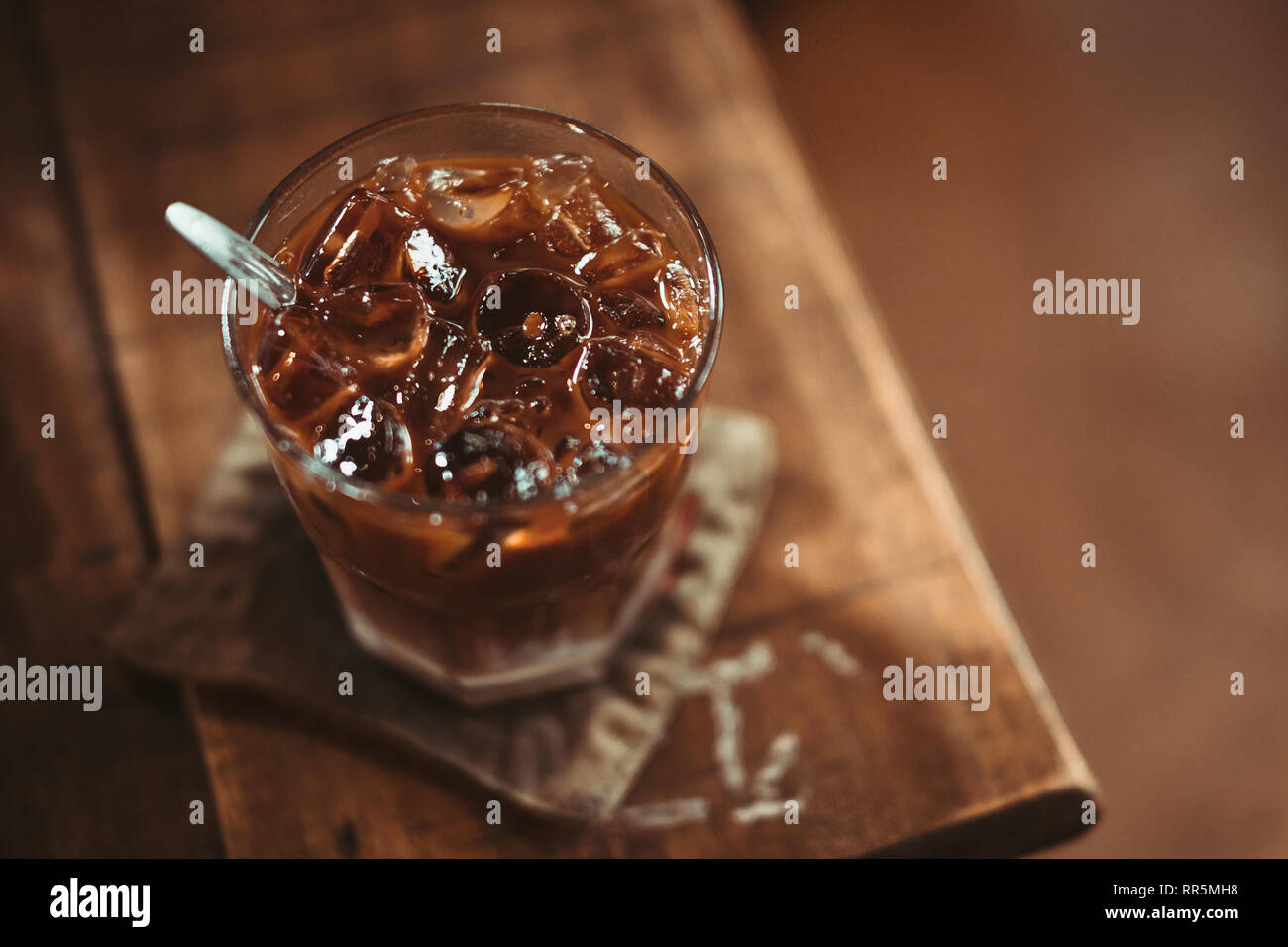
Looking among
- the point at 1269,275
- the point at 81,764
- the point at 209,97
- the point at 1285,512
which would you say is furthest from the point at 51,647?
the point at 1269,275

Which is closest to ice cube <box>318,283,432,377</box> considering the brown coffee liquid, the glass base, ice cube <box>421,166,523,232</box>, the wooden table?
the brown coffee liquid

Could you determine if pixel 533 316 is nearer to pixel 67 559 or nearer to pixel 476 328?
pixel 476 328

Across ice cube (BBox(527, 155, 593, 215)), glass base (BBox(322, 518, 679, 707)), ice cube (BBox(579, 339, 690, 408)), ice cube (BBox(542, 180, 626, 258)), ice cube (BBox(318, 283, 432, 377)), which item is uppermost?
ice cube (BBox(527, 155, 593, 215))

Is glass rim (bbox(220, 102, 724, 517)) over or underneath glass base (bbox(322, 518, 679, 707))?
over

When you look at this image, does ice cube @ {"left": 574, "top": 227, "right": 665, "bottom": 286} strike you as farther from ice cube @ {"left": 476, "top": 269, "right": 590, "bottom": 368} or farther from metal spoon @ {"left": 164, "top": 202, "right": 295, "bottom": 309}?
metal spoon @ {"left": 164, "top": 202, "right": 295, "bottom": 309}

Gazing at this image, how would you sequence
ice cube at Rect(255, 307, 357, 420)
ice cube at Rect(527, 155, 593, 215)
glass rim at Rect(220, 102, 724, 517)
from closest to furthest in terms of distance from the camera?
glass rim at Rect(220, 102, 724, 517) → ice cube at Rect(255, 307, 357, 420) → ice cube at Rect(527, 155, 593, 215)

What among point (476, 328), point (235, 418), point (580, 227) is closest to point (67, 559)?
point (235, 418)
